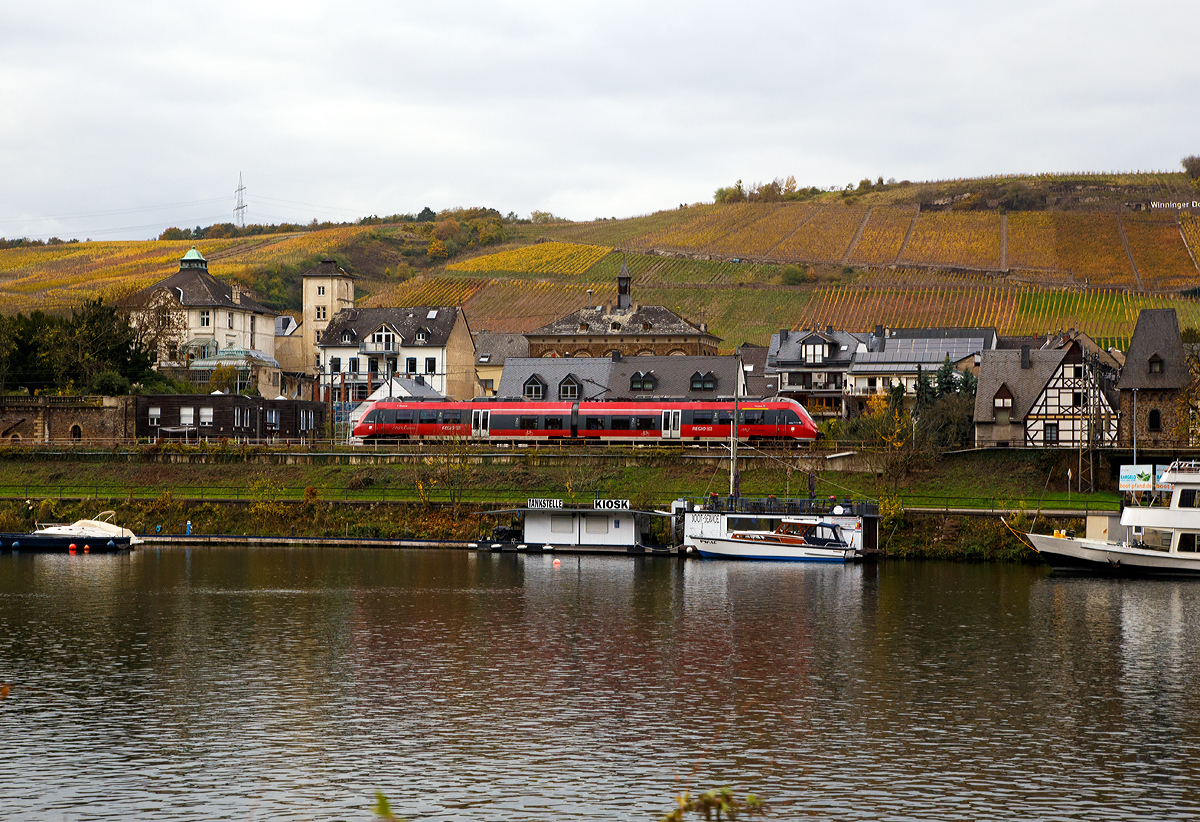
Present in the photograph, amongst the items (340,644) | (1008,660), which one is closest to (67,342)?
(340,644)

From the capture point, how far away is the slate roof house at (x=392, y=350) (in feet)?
362

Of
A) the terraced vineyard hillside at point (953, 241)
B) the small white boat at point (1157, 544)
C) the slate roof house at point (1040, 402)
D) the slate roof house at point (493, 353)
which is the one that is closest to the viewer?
the small white boat at point (1157, 544)

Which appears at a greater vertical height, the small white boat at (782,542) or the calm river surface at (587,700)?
the small white boat at (782,542)

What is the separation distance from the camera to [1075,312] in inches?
4692

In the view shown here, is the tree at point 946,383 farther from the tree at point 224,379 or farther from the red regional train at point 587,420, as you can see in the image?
the tree at point 224,379

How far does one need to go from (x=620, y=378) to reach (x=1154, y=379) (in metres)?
36.0

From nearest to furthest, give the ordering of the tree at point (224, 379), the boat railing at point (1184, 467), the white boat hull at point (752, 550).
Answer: the boat railing at point (1184, 467)
the white boat hull at point (752, 550)
the tree at point (224, 379)

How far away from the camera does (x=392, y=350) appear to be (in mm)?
110750

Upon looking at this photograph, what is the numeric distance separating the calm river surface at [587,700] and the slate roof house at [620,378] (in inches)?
1657

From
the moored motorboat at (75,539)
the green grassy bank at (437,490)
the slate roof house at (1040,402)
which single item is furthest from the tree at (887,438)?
the moored motorboat at (75,539)

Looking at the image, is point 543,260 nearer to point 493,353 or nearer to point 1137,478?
point 493,353

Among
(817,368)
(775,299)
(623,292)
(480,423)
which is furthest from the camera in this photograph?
(775,299)

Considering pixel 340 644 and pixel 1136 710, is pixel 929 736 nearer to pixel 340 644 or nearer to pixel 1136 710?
pixel 1136 710

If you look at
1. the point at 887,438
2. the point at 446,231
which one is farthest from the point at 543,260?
the point at 887,438
